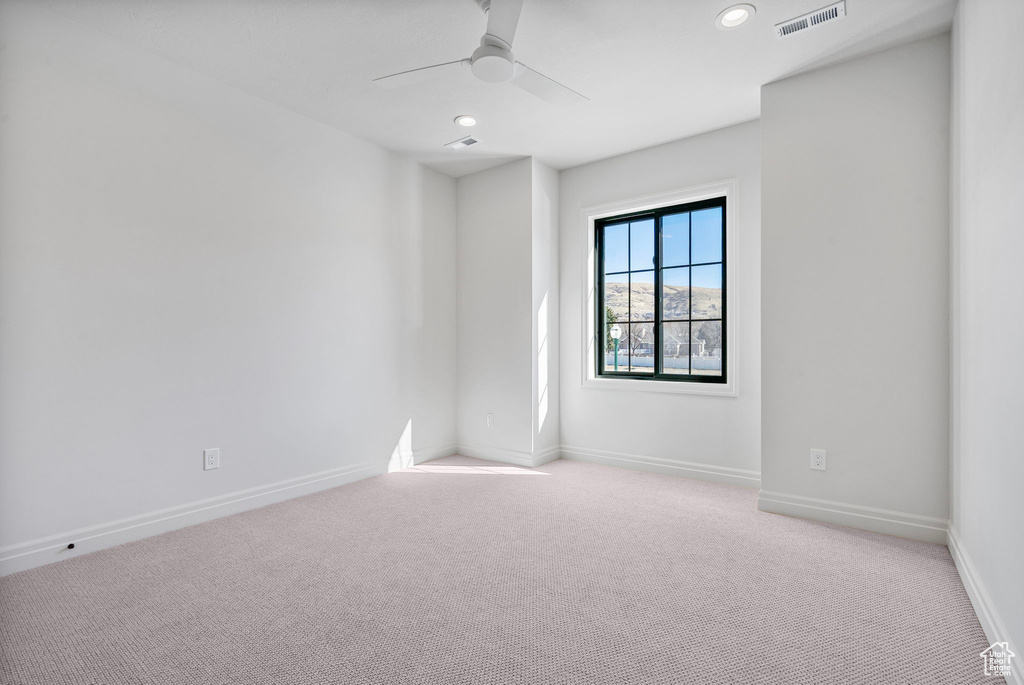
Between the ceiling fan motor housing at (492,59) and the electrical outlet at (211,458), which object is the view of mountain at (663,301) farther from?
the electrical outlet at (211,458)

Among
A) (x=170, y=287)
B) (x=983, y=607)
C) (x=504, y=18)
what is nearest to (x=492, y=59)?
(x=504, y=18)

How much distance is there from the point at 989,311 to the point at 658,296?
93.9 inches

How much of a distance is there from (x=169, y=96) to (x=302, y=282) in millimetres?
1260

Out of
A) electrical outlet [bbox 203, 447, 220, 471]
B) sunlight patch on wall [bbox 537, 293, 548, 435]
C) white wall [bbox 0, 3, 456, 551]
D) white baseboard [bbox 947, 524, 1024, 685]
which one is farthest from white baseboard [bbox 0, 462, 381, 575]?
white baseboard [bbox 947, 524, 1024, 685]

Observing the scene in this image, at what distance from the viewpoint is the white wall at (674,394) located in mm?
3682

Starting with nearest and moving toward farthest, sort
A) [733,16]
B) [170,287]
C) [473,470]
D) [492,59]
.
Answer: [492,59] → [733,16] → [170,287] → [473,470]

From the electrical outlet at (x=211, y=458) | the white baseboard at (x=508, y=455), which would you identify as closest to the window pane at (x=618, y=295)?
the white baseboard at (x=508, y=455)

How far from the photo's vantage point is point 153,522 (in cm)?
276

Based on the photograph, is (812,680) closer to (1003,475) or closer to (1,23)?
(1003,475)

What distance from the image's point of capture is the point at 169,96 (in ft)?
9.34

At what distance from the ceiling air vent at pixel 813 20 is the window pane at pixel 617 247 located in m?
1.94

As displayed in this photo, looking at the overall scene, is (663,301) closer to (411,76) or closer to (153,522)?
(411,76)

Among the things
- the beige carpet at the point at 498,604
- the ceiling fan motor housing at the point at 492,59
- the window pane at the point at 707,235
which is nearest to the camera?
the beige carpet at the point at 498,604

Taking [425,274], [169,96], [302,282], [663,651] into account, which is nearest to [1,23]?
[169,96]
